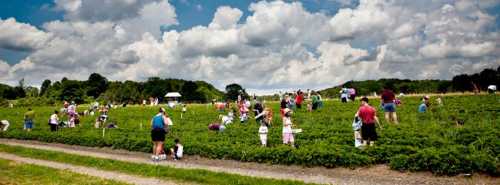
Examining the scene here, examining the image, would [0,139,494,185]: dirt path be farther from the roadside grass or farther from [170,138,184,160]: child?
the roadside grass

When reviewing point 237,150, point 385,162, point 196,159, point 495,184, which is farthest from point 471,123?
point 196,159

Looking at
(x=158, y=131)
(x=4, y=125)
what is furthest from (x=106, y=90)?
(x=158, y=131)

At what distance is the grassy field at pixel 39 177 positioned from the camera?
16281 mm

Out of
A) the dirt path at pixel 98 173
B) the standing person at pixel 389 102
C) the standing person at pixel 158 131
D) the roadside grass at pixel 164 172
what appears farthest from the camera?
the standing person at pixel 389 102

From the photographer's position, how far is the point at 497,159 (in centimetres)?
1470

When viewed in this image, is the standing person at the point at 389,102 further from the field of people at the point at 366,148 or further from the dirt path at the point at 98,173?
the dirt path at the point at 98,173

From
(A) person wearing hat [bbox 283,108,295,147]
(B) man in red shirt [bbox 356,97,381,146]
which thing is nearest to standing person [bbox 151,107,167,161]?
(A) person wearing hat [bbox 283,108,295,147]

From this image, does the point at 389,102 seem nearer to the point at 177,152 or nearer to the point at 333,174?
the point at 333,174

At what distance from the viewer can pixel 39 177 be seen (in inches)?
701

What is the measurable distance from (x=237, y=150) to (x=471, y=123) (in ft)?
46.1

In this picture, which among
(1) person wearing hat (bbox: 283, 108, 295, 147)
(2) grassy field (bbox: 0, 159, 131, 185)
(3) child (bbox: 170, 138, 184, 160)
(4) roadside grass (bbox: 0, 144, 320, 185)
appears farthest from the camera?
(3) child (bbox: 170, 138, 184, 160)

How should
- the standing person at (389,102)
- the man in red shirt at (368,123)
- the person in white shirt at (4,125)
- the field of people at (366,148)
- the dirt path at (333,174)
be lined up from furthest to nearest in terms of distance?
the person in white shirt at (4,125), the standing person at (389,102), the man in red shirt at (368,123), the field of people at (366,148), the dirt path at (333,174)

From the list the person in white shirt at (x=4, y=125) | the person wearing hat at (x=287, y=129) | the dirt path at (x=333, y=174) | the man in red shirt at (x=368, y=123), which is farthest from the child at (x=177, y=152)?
the person in white shirt at (x=4, y=125)

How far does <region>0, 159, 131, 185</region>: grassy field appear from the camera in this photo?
53.4 feet
